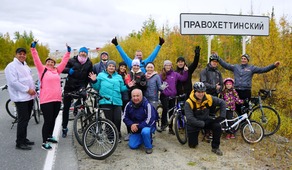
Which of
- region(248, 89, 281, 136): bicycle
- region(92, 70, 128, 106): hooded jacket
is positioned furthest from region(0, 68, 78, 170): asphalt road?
A: region(248, 89, 281, 136): bicycle

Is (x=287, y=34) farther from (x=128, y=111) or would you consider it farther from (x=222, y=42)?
(x=222, y=42)

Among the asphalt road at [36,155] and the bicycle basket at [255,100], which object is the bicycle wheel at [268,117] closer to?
the bicycle basket at [255,100]

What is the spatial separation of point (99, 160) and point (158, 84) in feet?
7.57

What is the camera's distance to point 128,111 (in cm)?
562

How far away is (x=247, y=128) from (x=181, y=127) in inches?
60.3

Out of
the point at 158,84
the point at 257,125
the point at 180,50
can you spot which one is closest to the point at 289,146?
the point at 257,125

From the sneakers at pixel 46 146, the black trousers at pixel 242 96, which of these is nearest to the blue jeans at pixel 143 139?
the sneakers at pixel 46 146

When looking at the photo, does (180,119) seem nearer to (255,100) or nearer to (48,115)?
(255,100)

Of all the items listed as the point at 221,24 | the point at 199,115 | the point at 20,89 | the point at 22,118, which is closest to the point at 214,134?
the point at 199,115

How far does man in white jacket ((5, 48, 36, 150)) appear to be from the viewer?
Answer: 522 centimetres

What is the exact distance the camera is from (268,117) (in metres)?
6.96

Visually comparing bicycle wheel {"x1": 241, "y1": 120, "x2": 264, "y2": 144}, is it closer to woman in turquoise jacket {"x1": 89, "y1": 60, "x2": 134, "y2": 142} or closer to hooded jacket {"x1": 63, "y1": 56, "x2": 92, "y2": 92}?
woman in turquoise jacket {"x1": 89, "y1": 60, "x2": 134, "y2": 142}

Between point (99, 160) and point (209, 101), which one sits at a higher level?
point (209, 101)

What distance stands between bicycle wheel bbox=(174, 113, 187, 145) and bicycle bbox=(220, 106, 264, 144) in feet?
2.95
